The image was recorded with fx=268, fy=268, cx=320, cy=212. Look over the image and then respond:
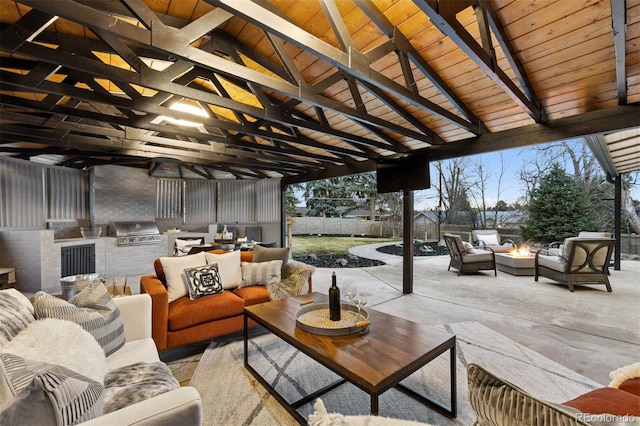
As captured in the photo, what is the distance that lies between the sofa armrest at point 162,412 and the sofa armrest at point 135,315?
121 cm

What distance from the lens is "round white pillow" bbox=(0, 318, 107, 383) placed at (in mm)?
1171

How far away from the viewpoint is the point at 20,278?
14.7 feet

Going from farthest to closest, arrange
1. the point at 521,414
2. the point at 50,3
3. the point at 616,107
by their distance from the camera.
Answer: the point at 616,107 → the point at 50,3 → the point at 521,414

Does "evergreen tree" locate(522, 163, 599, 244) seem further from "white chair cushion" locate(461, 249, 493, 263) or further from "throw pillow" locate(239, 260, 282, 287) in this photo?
A: "throw pillow" locate(239, 260, 282, 287)

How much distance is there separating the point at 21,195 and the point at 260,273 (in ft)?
16.5

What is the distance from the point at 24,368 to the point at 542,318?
483cm

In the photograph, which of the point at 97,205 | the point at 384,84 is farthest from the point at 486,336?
the point at 97,205

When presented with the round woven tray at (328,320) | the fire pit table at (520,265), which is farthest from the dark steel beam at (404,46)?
the fire pit table at (520,265)

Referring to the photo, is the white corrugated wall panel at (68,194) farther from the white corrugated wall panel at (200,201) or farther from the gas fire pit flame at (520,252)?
the gas fire pit flame at (520,252)

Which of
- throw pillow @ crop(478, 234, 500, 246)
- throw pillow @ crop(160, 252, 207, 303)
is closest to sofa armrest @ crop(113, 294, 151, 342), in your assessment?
throw pillow @ crop(160, 252, 207, 303)

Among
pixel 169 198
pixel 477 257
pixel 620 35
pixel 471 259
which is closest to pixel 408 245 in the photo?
pixel 471 259

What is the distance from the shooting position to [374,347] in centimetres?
169

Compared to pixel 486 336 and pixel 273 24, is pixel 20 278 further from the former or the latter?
pixel 486 336

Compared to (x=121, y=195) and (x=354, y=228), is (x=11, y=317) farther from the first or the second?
(x=354, y=228)
